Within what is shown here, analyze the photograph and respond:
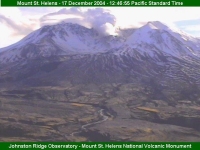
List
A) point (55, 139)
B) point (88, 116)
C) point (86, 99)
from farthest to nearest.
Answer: point (86, 99) → point (88, 116) → point (55, 139)

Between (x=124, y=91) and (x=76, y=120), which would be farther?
(x=124, y=91)

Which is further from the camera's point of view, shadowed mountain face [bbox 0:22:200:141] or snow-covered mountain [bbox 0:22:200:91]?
snow-covered mountain [bbox 0:22:200:91]

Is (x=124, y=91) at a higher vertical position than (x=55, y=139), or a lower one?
lower

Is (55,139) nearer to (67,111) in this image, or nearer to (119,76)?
(67,111)

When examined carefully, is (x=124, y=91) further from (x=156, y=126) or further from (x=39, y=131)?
(x=39, y=131)

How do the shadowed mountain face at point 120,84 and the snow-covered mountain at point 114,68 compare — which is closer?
the shadowed mountain face at point 120,84

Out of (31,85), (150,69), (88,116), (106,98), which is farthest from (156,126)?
(150,69)

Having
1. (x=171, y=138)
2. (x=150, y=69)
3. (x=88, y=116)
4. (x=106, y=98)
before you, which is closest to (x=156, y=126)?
(x=171, y=138)

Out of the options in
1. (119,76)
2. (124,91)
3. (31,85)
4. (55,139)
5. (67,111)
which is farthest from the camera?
(119,76)

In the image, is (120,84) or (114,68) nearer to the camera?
(120,84)

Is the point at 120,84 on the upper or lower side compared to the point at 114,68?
lower
